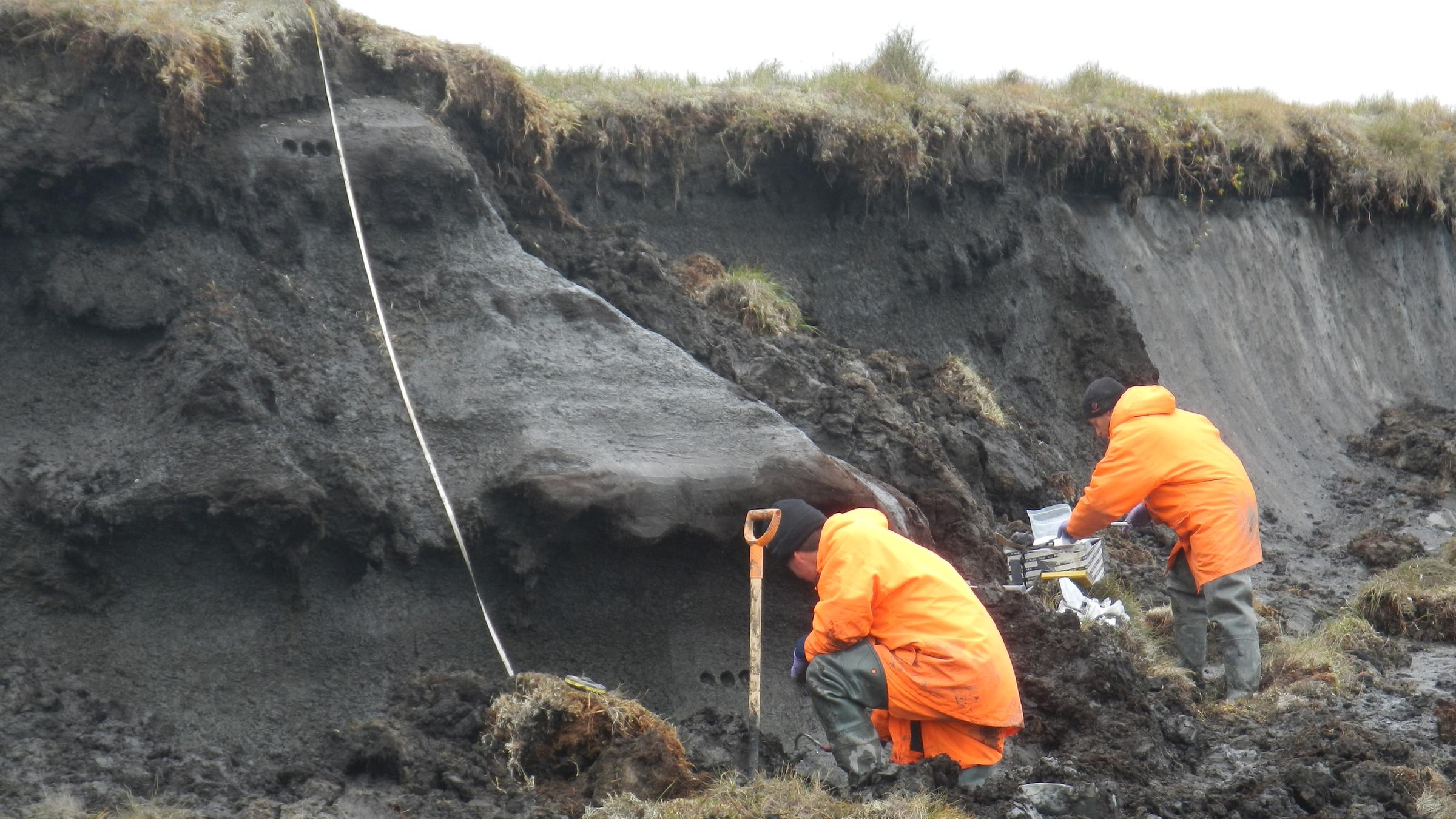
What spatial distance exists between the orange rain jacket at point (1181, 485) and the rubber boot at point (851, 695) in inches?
99.4

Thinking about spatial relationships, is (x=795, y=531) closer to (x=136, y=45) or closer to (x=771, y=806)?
(x=771, y=806)

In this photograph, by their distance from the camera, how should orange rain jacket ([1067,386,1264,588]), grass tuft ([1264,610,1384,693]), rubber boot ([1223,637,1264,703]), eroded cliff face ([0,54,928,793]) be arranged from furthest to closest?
grass tuft ([1264,610,1384,693]), rubber boot ([1223,637,1264,703]), orange rain jacket ([1067,386,1264,588]), eroded cliff face ([0,54,928,793])

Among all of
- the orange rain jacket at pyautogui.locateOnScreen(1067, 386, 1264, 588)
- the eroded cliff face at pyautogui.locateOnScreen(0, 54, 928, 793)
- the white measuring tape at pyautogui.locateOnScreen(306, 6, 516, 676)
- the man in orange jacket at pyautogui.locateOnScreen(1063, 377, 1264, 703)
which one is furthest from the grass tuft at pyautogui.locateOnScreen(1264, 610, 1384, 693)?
the white measuring tape at pyautogui.locateOnScreen(306, 6, 516, 676)

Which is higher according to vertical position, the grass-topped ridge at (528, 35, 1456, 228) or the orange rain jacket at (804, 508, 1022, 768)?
the grass-topped ridge at (528, 35, 1456, 228)

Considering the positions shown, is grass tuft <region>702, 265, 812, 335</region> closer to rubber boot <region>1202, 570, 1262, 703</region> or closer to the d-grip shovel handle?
rubber boot <region>1202, 570, 1262, 703</region>

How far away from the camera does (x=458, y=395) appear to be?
6.64 metres

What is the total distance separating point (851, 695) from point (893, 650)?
0.24 m

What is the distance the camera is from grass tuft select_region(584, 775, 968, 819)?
466cm

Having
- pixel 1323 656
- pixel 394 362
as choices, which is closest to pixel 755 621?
pixel 394 362

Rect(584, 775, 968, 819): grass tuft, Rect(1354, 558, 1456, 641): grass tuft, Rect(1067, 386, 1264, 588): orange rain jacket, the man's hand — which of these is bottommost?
Rect(1354, 558, 1456, 641): grass tuft

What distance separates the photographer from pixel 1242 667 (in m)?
7.20

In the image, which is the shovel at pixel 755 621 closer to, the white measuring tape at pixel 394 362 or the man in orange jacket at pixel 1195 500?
the white measuring tape at pixel 394 362

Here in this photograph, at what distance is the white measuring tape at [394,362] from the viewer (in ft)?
20.3

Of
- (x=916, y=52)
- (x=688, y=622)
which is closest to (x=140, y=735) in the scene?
(x=688, y=622)
